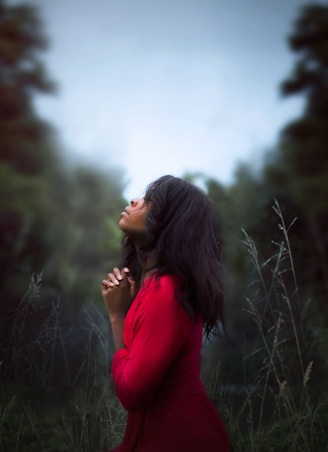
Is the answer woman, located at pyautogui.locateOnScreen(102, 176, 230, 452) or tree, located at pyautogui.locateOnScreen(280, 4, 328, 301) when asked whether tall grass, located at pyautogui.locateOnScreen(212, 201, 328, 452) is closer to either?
woman, located at pyautogui.locateOnScreen(102, 176, 230, 452)

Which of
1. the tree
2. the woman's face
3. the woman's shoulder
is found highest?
the tree

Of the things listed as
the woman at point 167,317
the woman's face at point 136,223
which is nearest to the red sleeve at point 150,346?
the woman at point 167,317

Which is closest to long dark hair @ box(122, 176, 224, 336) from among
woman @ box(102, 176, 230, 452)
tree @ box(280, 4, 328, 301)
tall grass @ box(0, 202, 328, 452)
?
woman @ box(102, 176, 230, 452)

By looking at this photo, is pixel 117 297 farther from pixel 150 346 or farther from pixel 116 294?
pixel 150 346

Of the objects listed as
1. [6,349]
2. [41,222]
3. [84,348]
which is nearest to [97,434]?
[84,348]

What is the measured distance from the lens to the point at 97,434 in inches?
53.7

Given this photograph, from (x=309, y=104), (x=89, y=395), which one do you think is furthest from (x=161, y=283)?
(x=309, y=104)

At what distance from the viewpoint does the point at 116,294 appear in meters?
0.94

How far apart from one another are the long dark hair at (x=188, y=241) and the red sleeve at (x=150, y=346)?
0.04 m

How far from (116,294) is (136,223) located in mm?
134

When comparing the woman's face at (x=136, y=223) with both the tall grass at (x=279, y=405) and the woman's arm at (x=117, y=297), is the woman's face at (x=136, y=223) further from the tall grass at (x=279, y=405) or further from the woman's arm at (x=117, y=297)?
the tall grass at (x=279, y=405)

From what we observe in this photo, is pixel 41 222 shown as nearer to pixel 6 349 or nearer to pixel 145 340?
pixel 6 349

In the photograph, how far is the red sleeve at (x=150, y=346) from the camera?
0.81m

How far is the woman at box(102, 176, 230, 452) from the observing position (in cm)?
82
